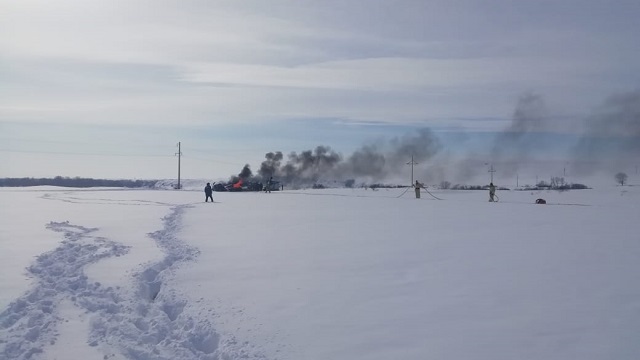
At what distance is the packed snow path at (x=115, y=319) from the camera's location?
6.70 m

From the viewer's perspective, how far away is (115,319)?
7914mm

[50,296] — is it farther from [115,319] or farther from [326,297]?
[326,297]

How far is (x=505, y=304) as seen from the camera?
7723 millimetres

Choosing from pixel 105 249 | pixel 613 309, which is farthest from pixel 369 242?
pixel 613 309

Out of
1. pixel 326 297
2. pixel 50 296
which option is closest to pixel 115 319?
pixel 50 296

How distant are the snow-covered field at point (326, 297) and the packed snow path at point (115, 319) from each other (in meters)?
0.03

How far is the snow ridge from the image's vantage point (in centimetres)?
681

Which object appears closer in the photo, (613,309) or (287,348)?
(287,348)

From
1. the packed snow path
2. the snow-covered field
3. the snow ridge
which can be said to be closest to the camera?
the snow-covered field

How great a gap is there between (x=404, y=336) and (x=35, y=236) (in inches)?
493

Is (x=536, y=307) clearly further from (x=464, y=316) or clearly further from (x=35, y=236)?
(x=35, y=236)

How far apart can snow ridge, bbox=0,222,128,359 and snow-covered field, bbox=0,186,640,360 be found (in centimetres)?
3

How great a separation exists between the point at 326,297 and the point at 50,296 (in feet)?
14.1

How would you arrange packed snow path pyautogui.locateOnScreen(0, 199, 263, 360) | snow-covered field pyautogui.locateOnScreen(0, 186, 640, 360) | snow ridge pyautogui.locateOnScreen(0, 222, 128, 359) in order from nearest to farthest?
snow-covered field pyautogui.locateOnScreen(0, 186, 640, 360)
packed snow path pyautogui.locateOnScreen(0, 199, 263, 360)
snow ridge pyautogui.locateOnScreen(0, 222, 128, 359)
